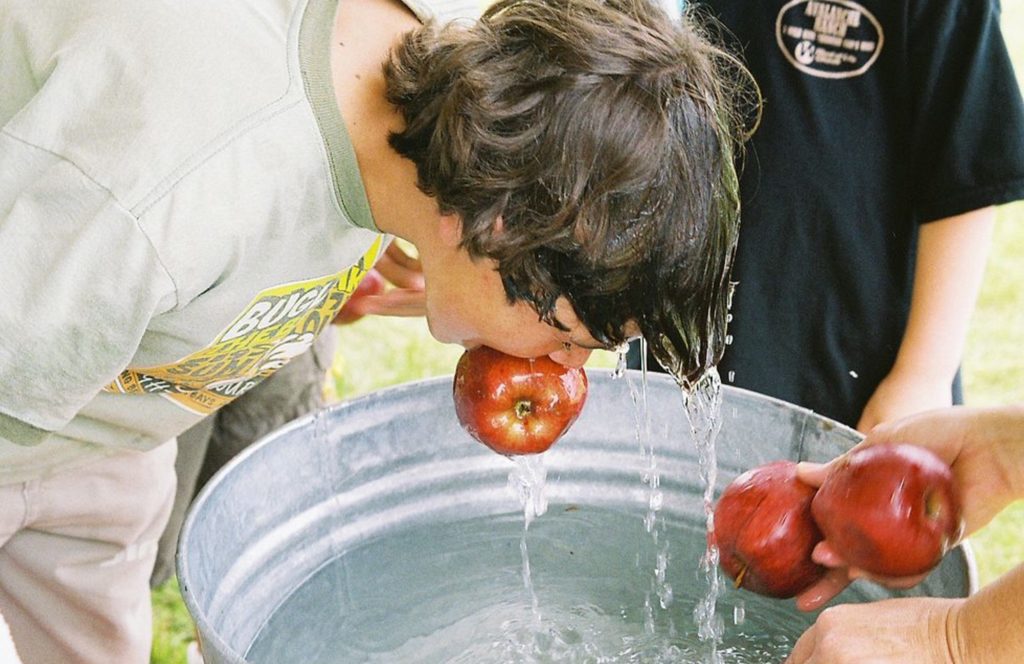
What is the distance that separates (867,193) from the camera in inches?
67.5

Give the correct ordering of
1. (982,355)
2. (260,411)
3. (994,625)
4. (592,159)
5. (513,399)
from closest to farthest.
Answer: (994,625)
(592,159)
(513,399)
(260,411)
(982,355)

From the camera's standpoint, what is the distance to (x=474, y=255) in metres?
1.20

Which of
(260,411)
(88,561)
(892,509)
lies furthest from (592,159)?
(260,411)

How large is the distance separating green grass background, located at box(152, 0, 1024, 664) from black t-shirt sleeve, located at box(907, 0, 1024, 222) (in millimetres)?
1151

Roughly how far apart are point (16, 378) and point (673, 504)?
74cm

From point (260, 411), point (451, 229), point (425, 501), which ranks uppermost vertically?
point (451, 229)

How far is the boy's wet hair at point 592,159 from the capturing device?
1.12 metres

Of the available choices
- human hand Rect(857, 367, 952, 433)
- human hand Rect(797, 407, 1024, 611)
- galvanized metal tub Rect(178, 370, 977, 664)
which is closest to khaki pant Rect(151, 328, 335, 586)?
galvanized metal tub Rect(178, 370, 977, 664)

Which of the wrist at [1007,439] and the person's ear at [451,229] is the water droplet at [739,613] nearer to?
the wrist at [1007,439]

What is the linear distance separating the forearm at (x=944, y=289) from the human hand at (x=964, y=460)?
1.26 feet

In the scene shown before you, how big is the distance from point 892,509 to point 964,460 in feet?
0.49

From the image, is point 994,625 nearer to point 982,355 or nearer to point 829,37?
point 829,37

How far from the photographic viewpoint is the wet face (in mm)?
1219

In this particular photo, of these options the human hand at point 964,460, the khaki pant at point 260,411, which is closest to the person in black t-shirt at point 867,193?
the human hand at point 964,460
